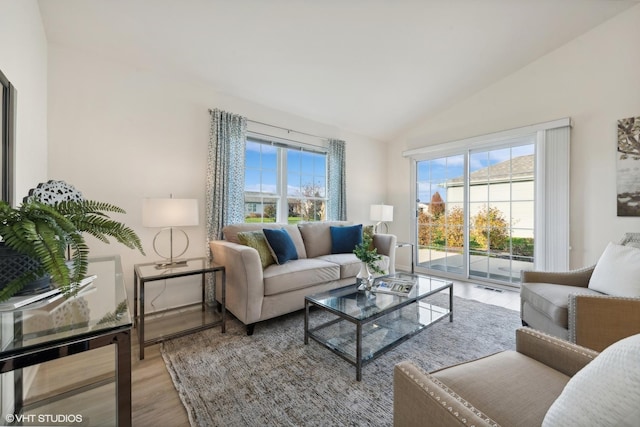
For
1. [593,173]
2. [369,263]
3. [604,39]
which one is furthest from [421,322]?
[604,39]

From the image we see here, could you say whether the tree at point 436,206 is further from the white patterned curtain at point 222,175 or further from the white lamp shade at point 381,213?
the white patterned curtain at point 222,175

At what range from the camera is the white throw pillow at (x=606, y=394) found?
17.2 inches

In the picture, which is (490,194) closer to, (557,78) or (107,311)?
(557,78)

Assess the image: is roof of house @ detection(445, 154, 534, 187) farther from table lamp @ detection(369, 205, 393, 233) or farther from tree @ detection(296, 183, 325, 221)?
tree @ detection(296, 183, 325, 221)

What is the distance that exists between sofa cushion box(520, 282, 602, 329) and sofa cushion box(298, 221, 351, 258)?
2.04 meters

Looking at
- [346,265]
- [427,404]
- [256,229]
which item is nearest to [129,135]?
[256,229]

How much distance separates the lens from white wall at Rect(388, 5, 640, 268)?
8.84 ft

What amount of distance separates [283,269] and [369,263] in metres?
0.79

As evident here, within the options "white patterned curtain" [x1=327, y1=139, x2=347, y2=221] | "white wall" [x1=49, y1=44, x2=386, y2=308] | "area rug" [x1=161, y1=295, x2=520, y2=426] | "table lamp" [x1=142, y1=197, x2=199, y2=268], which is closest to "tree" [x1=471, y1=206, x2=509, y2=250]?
"area rug" [x1=161, y1=295, x2=520, y2=426]

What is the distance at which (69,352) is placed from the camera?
750mm

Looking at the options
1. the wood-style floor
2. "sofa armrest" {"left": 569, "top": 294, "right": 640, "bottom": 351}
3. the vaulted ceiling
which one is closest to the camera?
the wood-style floor

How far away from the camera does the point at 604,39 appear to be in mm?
2795

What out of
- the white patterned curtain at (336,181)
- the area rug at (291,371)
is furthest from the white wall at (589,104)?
the white patterned curtain at (336,181)

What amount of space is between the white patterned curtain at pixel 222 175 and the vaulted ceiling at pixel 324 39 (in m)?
0.42
